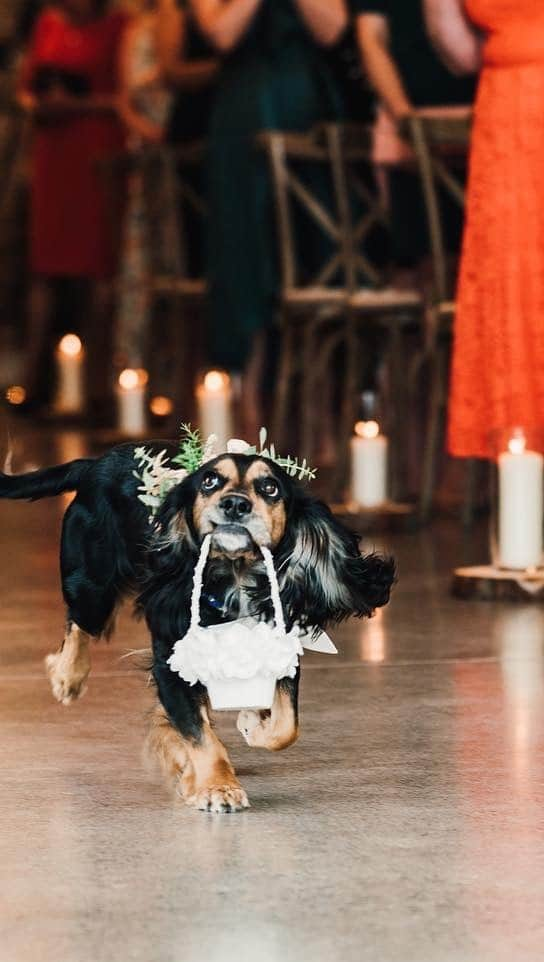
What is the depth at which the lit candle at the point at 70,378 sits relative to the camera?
753 centimetres

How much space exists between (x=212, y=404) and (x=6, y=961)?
3.82 m

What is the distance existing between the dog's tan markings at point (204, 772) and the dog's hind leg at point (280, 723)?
0.26 ft

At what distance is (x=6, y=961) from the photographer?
67.6 inches

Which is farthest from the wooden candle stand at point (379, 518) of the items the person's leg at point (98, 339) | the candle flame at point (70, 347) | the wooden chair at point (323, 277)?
the person's leg at point (98, 339)

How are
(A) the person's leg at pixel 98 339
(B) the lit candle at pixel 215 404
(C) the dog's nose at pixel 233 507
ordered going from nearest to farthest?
(C) the dog's nose at pixel 233 507
(B) the lit candle at pixel 215 404
(A) the person's leg at pixel 98 339

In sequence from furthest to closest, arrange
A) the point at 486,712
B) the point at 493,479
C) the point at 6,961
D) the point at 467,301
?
1. the point at 467,301
2. the point at 493,479
3. the point at 486,712
4. the point at 6,961

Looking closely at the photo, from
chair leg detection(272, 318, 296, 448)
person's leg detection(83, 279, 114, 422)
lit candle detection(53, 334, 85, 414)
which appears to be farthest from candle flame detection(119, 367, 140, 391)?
person's leg detection(83, 279, 114, 422)

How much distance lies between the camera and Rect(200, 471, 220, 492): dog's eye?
2283mm

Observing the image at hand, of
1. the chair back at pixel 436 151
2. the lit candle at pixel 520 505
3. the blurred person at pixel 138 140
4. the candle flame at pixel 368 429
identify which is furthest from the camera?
the blurred person at pixel 138 140

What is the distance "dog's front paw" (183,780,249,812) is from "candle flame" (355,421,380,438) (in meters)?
2.50

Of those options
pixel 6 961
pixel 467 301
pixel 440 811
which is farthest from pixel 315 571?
pixel 467 301

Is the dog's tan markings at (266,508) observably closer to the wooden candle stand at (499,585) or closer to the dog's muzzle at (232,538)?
the dog's muzzle at (232,538)

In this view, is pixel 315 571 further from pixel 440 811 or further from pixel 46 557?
pixel 46 557

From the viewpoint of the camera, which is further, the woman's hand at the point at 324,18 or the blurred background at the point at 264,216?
the woman's hand at the point at 324,18
